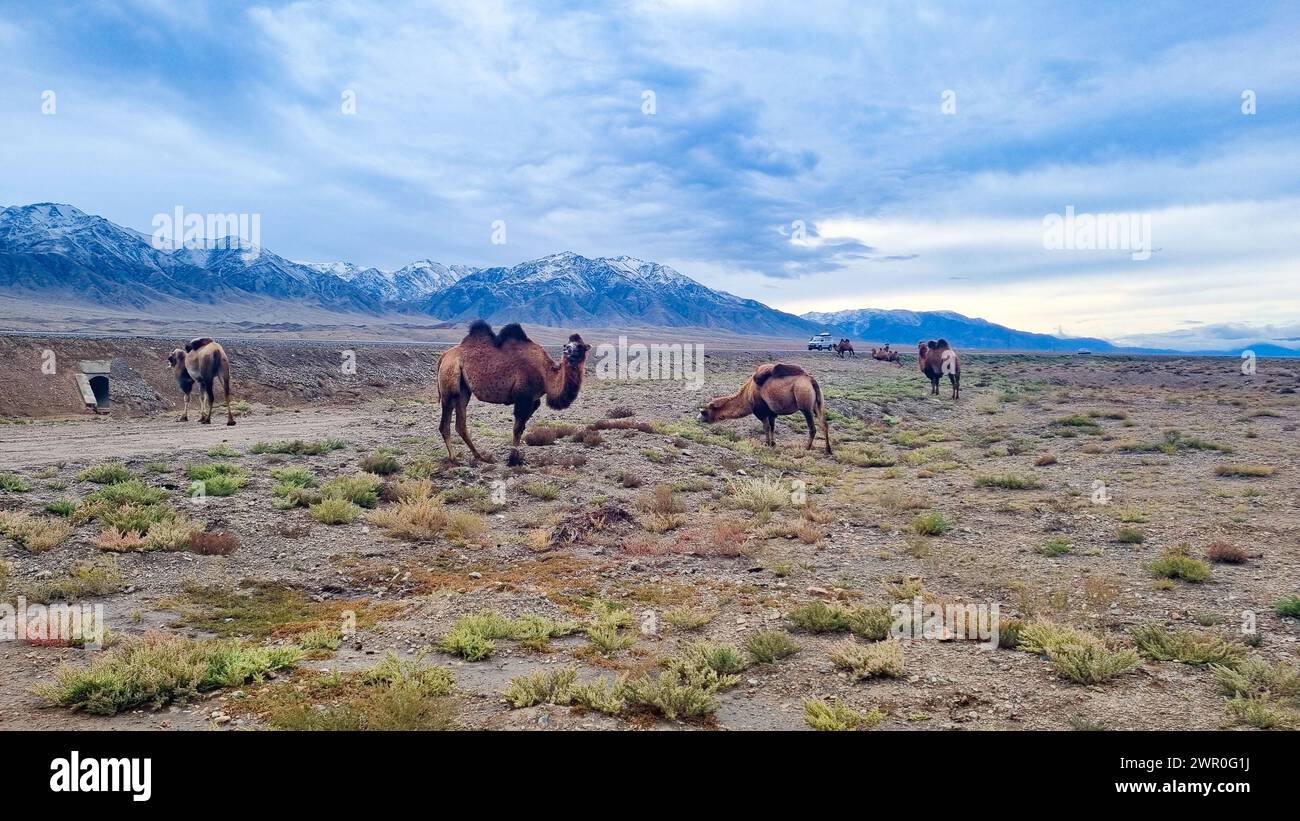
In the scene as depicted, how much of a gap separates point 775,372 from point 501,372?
28.4ft

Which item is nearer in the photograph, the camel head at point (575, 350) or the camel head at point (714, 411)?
the camel head at point (575, 350)

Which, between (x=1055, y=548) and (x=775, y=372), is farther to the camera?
(x=775, y=372)

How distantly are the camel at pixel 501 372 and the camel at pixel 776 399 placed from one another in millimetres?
6663

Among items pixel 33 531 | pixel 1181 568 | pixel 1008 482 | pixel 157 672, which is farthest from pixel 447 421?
pixel 1181 568

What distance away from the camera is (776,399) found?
1964 cm

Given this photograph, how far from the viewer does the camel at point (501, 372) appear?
14555 millimetres

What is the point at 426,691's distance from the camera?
17.8 ft

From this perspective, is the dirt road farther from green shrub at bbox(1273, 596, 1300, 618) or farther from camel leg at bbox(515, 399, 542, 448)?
green shrub at bbox(1273, 596, 1300, 618)

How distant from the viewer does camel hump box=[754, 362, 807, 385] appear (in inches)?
771

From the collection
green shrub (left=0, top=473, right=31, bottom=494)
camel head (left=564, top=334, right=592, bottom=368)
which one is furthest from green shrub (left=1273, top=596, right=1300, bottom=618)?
green shrub (left=0, top=473, right=31, bottom=494)

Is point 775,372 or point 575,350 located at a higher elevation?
point 575,350

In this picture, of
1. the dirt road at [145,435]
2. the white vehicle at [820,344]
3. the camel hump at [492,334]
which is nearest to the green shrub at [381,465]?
the camel hump at [492,334]

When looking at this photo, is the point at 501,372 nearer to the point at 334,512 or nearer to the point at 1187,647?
the point at 334,512

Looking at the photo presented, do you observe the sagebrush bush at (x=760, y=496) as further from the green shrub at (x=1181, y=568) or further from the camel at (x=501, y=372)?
the green shrub at (x=1181, y=568)
